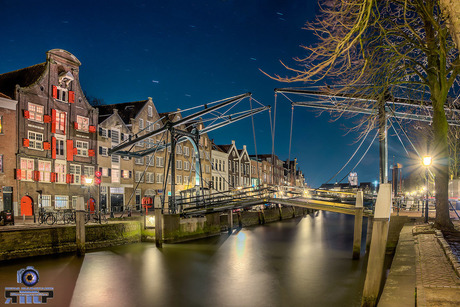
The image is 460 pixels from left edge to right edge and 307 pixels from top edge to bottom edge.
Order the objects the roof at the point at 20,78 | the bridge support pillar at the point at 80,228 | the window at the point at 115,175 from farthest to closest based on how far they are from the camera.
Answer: the window at the point at 115,175 < the roof at the point at 20,78 < the bridge support pillar at the point at 80,228

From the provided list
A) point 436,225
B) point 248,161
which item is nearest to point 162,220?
point 436,225

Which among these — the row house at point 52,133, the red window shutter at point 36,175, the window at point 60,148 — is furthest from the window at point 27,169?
the window at point 60,148

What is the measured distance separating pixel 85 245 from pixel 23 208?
30.8 ft

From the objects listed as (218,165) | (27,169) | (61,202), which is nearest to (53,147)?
(27,169)

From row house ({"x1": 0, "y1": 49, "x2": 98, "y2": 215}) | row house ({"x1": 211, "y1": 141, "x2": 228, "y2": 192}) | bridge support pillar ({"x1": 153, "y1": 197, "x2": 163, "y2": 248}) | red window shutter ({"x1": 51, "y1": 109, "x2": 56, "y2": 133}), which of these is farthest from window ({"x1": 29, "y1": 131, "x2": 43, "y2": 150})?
row house ({"x1": 211, "y1": 141, "x2": 228, "y2": 192})

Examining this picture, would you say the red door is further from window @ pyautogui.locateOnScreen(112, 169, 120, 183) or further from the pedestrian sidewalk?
the pedestrian sidewalk

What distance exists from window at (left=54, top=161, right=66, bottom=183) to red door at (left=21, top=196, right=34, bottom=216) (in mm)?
2809

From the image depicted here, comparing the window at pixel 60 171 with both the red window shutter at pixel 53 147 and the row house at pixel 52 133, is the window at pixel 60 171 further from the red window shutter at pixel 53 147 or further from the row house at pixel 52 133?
the red window shutter at pixel 53 147

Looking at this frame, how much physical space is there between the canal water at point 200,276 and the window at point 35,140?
12.3 metres

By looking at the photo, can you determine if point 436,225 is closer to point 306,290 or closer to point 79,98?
point 306,290

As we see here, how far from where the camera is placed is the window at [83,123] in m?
31.0

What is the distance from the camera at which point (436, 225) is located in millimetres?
11758

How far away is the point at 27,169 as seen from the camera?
26.2m

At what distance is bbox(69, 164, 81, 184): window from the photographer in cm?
2984
